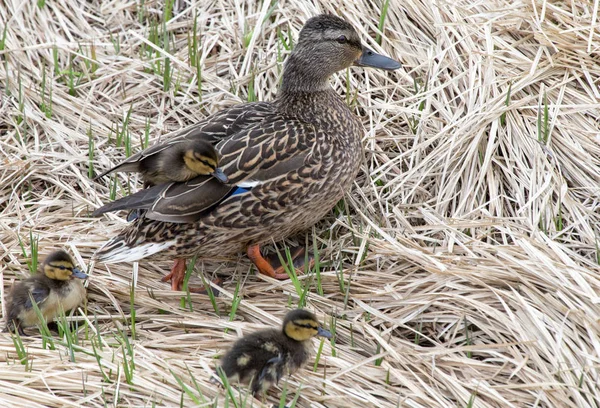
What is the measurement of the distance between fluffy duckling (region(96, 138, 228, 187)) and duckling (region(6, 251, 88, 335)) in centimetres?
47

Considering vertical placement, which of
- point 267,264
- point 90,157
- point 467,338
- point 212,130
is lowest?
point 467,338

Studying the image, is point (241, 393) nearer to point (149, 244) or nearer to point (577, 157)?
point (149, 244)

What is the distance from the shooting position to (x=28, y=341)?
3693 mm

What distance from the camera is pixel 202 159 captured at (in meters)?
3.89

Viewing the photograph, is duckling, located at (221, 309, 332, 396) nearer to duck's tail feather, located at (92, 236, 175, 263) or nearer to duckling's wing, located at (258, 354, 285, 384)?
duckling's wing, located at (258, 354, 285, 384)

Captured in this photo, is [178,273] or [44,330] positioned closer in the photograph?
[44,330]

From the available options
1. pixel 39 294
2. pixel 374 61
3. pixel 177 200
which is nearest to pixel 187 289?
pixel 177 200

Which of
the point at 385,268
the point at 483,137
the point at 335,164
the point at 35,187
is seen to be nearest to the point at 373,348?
the point at 385,268

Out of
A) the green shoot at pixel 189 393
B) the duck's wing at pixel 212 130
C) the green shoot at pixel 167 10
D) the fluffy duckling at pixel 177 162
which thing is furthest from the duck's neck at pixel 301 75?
the green shoot at pixel 189 393

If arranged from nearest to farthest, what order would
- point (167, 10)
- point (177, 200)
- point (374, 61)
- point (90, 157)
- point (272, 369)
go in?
point (272, 369), point (177, 200), point (374, 61), point (90, 157), point (167, 10)

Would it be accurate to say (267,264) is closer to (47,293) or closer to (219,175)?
(219,175)

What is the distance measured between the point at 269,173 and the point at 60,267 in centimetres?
98

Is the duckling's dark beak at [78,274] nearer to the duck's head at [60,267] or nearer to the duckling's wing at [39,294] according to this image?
the duck's head at [60,267]

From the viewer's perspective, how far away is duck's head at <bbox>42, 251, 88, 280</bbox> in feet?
12.5
